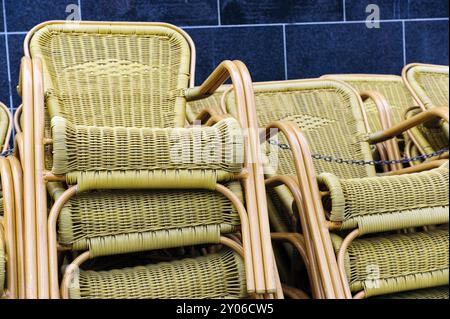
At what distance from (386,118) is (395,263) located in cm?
84

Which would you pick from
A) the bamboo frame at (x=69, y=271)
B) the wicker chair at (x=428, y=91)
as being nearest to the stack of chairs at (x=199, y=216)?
the bamboo frame at (x=69, y=271)

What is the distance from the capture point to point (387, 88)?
2.42 meters

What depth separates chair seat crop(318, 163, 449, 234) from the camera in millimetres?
1357

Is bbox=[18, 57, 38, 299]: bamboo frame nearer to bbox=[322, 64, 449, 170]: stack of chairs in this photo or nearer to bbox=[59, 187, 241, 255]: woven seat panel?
bbox=[59, 187, 241, 255]: woven seat panel

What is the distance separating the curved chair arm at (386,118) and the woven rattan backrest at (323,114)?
0.42 feet

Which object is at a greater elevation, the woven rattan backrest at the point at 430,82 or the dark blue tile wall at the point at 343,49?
the dark blue tile wall at the point at 343,49

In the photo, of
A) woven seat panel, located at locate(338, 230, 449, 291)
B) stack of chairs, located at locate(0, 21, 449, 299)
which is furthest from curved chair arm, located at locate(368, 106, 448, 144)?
woven seat panel, located at locate(338, 230, 449, 291)

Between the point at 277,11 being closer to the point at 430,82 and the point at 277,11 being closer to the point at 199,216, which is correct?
the point at 430,82

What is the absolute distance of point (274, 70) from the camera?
2107 millimetres

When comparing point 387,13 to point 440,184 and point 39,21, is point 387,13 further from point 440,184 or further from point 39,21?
point 39,21

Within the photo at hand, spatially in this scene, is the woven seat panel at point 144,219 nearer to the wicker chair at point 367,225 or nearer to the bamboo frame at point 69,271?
the bamboo frame at point 69,271

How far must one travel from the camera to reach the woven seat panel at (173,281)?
4.05 feet

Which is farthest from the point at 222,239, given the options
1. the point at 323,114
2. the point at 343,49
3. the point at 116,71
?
the point at 343,49
